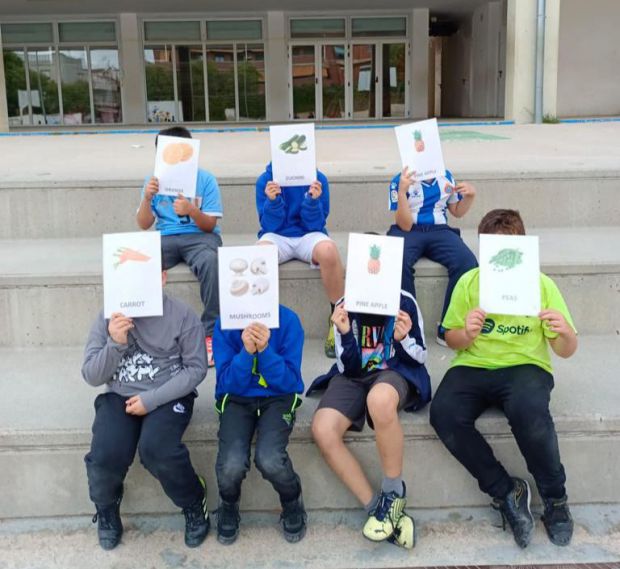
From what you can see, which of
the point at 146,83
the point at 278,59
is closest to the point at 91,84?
the point at 146,83

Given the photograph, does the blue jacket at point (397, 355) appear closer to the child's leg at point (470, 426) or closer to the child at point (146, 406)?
the child's leg at point (470, 426)

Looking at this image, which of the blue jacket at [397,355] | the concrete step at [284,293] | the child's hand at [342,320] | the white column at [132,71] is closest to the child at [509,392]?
the blue jacket at [397,355]

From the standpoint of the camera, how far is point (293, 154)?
12.2ft

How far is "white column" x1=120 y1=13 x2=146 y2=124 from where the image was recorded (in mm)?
20875

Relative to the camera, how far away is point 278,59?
21094mm

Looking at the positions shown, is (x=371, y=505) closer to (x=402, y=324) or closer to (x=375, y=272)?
(x=402, y=324)

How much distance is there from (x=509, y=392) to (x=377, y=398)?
52 cm

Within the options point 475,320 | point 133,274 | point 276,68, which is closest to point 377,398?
point 475,320

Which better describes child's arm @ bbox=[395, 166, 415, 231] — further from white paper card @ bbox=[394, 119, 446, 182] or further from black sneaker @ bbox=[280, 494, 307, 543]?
black sneaker @ bbox=[280, 494, 307, 543]

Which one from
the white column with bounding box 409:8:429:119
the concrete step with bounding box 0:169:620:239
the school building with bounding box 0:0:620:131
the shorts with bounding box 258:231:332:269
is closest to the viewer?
the shorts with bounding box 258:231:332:269

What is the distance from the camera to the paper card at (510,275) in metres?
2.65

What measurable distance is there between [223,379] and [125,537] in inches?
28.5

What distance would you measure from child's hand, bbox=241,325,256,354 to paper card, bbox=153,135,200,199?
4.13ft

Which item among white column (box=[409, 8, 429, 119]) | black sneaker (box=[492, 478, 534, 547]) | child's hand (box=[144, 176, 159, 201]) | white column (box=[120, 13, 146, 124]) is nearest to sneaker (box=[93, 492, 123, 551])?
black sneaker (box=[492, 478, 534, 547])
